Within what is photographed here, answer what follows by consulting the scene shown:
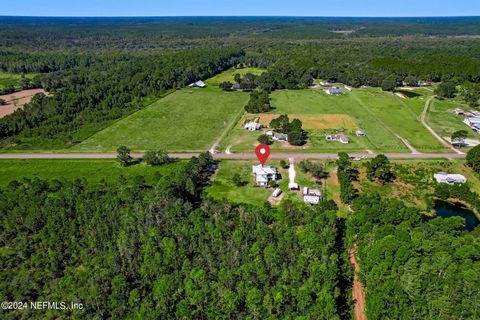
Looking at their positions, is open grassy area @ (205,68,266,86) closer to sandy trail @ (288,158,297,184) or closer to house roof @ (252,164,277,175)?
sandy trail @ (288,158,297,184)

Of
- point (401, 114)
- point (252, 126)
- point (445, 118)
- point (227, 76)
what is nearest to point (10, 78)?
point (227, 76)

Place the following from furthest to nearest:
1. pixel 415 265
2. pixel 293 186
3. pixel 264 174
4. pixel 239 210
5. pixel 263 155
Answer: pixel 263 155 < pixel 264 174 < pixel 293 186 < pixel 239 210 < pixel 415 265

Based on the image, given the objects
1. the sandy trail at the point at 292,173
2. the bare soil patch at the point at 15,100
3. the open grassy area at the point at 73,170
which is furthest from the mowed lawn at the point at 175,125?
the bare soil patch at the point at 15,100

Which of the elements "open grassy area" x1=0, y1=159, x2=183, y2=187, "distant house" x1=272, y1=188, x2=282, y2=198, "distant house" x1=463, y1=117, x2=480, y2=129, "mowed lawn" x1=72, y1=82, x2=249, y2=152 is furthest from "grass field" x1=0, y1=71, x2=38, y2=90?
"distant house" x1=463, y1=117, x2=480, y2=129

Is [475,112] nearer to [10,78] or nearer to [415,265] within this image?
[415,265]

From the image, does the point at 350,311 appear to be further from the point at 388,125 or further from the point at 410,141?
the point at 388,125
